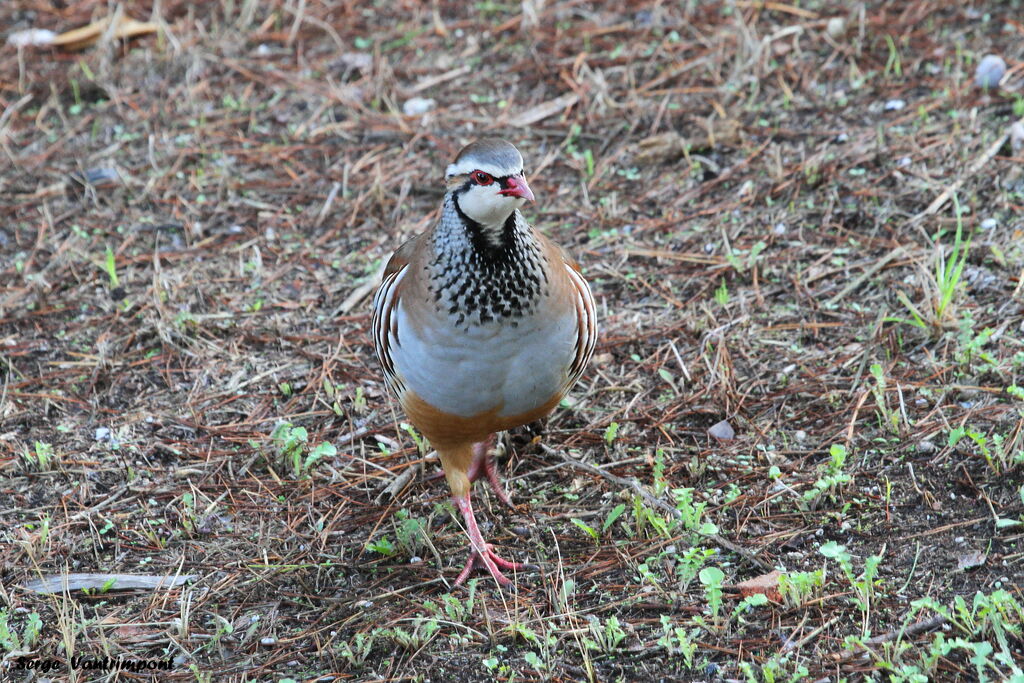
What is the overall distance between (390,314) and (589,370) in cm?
113

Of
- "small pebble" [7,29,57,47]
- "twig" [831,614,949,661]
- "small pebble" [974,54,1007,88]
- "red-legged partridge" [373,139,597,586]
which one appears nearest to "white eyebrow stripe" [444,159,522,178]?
"red-legged partridge" [373,139,597,586]

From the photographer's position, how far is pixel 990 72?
4957 mm

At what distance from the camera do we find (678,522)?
3252 mm

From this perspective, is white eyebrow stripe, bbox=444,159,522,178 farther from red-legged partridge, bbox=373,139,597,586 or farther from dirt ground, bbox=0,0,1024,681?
dirt ground, bbox=0,0,1024,681

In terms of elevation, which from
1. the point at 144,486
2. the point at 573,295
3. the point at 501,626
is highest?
the point at 573,295

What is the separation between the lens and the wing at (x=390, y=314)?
3209mm

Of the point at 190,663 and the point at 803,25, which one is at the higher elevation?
the point at 803,25

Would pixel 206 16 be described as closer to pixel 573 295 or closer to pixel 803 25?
pixel 803 25

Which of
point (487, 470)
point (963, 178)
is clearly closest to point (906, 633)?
point (487, 470)

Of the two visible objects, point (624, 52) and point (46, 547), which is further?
point (624, 52)

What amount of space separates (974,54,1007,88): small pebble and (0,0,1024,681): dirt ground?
12cm

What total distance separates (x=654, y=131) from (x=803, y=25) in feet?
3.79

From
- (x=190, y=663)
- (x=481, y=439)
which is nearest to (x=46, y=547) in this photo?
(x=190, y=663)

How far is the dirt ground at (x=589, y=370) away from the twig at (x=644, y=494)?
0.01 m
